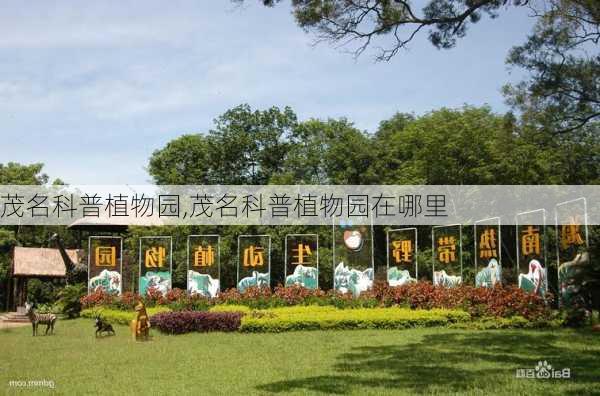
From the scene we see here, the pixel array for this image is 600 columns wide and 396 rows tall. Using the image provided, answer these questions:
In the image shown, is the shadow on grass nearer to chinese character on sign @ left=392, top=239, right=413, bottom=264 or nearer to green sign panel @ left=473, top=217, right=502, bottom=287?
green sign panel @ left=473, top=217, right=502, bottom=287

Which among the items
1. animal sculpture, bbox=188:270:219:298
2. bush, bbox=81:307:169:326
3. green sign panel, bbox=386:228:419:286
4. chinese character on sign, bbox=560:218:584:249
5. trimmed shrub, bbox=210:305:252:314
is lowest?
bush, bbox=81:307:169:326

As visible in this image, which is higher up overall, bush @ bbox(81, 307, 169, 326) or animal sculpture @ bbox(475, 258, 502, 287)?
animal sculpture @ bbox(475, 258, 502, 287)

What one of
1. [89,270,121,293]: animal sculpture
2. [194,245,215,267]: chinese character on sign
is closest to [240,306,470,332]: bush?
[194,245,215,267]: chinese character on sign

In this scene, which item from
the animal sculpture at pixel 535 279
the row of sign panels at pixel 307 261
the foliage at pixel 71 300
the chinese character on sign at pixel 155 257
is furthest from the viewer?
the foliage at pixel 71 300

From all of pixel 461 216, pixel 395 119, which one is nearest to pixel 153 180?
pixel 395 119

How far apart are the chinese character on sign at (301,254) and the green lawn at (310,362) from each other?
4.07m

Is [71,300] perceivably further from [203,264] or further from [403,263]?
[403,263]

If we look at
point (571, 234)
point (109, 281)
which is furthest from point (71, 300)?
point (571, 234)

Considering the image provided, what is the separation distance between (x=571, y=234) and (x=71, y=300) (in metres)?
13.4

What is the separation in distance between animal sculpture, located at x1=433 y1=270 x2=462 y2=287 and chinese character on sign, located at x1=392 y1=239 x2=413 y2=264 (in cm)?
79

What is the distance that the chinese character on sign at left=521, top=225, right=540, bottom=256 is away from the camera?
41.7 ft

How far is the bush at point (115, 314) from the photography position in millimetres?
14961

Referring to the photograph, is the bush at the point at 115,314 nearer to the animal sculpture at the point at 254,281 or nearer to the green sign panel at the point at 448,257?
the animal sculpture at the point at 254,281

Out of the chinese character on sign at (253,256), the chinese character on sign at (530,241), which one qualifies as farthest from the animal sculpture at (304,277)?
the chinese character on sign at (530,241)
